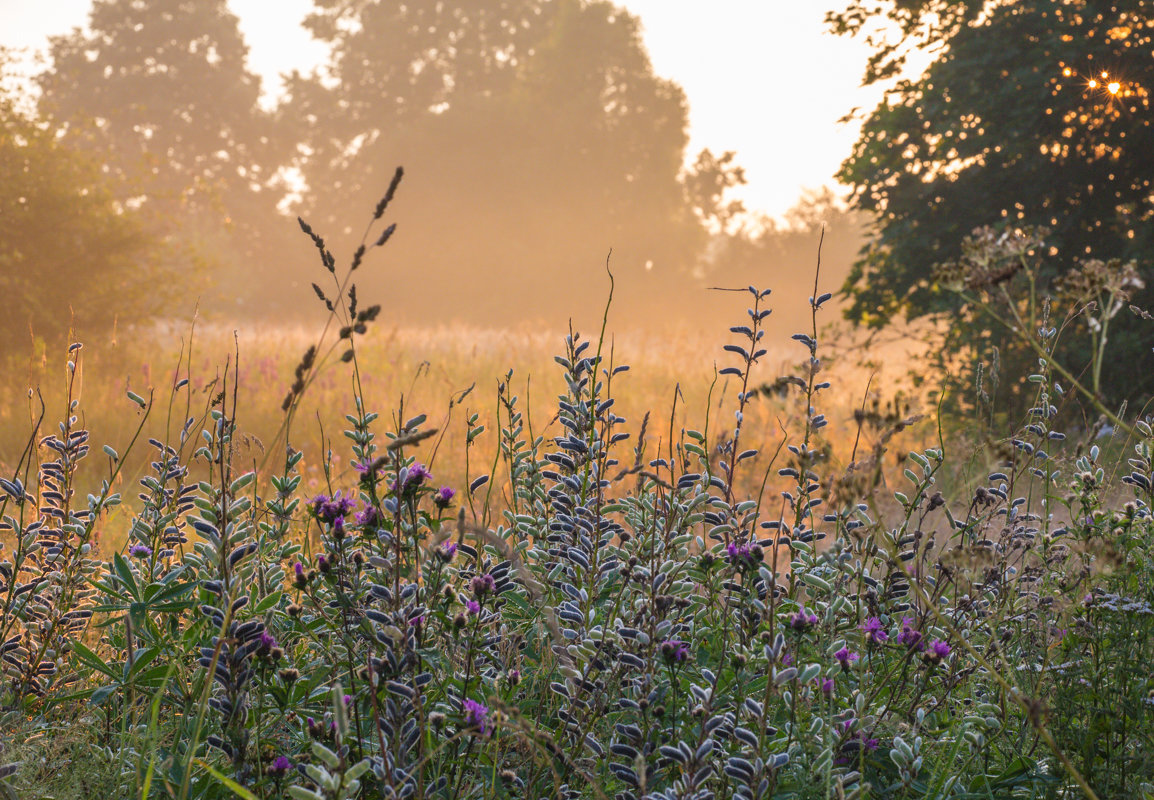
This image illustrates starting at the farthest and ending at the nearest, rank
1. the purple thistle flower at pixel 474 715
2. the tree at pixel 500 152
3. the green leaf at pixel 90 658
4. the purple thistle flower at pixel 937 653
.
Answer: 1. the tree at pixel 500 152
2. the green leaf at pixel 90 658
3. the purple thistle flower at pixel 937 653
4. the purple thistle flower at pixel 474 715

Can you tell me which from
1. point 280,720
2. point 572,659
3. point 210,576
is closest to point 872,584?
point 572,659

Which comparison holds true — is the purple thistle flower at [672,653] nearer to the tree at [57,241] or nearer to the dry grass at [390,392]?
the dry grass at [390,392]

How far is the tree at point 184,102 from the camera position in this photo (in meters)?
40.3

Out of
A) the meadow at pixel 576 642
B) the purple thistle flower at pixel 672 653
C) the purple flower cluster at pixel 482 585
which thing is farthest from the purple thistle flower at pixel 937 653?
the purple flower cluster at pixel 482 585

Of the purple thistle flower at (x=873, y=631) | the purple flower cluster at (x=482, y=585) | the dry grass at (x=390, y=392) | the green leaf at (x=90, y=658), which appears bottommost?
the dry grass at (x=390, y=392)

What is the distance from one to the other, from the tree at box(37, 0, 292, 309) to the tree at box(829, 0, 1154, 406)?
119ft

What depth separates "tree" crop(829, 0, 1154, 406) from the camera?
905 centimetres

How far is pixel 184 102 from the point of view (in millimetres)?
41094

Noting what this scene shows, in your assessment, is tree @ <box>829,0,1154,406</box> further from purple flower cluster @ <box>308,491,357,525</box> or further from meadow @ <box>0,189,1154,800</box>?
purple flower cluster @ <box>308,491,357,525</box>

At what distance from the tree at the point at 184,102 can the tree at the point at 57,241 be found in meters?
28.6

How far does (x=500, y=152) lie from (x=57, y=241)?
2803cm

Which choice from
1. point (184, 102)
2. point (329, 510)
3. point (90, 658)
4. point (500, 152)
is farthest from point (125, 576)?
point (184, 102)

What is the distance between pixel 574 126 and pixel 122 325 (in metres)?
28.5

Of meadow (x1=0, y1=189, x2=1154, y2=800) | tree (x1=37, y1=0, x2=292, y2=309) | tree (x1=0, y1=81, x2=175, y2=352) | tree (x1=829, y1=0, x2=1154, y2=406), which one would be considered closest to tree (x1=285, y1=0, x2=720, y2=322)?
tree (x1=37, y1=0, x2=292, y2=309)
